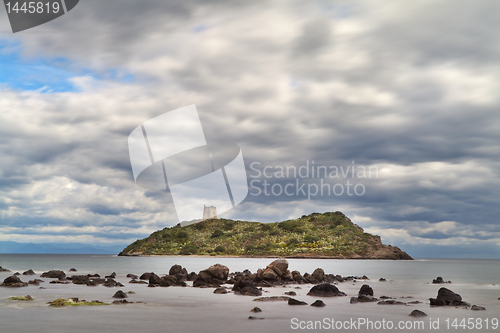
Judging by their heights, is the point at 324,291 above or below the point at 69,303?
above

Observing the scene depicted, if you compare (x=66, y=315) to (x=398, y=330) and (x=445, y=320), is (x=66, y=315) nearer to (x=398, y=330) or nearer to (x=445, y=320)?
(x=398, y=330)

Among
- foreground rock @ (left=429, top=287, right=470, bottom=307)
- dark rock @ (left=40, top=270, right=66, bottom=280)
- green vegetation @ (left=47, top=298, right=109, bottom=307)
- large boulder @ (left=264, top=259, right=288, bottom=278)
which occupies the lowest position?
dark rock @ (left=40, top=270, right=66, bottom=280)

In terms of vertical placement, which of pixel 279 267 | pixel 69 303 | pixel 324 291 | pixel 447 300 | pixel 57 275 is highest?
pixel 279 267

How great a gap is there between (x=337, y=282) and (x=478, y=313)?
88.6 ft

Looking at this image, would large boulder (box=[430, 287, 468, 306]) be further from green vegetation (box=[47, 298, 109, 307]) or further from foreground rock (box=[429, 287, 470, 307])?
green vegetation (box=[47, 298, 109, 307])

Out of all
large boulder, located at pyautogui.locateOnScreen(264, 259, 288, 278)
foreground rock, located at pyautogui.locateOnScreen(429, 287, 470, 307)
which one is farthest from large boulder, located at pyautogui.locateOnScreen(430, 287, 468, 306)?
large boulder, located at pyautogui.locateOnScreen(264, 259, 288, 278)

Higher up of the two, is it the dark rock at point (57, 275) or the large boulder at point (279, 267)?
the large boulder at point (279, 267)

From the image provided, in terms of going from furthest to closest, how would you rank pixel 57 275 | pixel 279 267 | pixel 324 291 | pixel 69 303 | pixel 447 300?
pixel 57 275 → pixel 279 267 → pixel 324 291 → pixel 447 300 → pixel 69 303

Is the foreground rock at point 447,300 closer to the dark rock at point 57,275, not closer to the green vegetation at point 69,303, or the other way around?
the green vegetation at point 69,303

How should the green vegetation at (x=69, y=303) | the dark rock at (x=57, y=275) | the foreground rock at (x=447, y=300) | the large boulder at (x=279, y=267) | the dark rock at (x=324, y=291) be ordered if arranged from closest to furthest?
the green vegetation at (x=69, y=303) → the foreground rock at (x=447, y=300) → the dark rock at (x=324, y=291) → the large boulder at (x=279, y=267) → the dark rock at (x=57, y=275)

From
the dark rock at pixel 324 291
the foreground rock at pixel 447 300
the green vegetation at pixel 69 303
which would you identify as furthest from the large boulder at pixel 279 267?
the green vegetation at pixel 69 303

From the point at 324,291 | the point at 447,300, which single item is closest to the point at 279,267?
the point at 324,291

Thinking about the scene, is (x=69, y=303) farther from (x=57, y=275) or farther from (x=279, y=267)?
(x=57, y=275)

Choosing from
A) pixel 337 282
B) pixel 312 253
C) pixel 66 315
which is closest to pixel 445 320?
pixel 66 315
